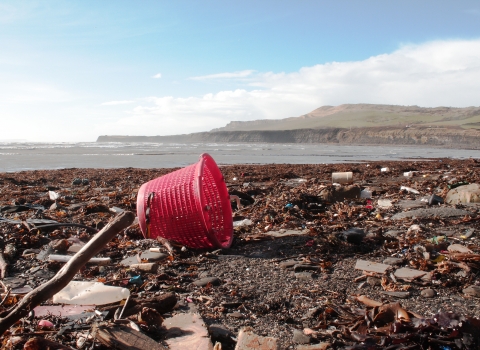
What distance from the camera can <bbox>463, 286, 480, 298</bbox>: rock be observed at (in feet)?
10.0

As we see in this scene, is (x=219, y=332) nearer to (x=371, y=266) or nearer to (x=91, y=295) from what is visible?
(x=91, y=295)

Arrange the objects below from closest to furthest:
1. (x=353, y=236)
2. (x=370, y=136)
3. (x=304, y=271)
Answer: (x=304, y=271), (x=353, y=236), (x=370, y=136)

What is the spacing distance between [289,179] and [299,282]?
7.72m

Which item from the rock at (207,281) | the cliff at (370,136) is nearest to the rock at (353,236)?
the rock at (207,281)

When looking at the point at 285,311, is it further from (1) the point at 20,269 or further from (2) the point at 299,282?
(1) the point at 20,269

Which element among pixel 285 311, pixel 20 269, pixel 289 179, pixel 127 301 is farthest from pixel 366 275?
pixel 289 179

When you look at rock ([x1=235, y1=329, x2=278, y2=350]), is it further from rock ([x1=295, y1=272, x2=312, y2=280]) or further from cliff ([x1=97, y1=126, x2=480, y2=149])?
cliff ([x1=97, y1=126, x2=480, y2=149])

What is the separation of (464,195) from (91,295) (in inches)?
219

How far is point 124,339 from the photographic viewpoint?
211 centimetres

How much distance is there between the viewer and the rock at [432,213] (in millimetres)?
5375

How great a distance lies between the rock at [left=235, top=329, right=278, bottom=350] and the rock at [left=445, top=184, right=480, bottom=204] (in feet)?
16.8

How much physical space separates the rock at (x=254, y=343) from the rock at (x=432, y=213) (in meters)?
3.76

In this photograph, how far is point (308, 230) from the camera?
4953 mm

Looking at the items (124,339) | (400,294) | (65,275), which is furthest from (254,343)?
(400,294)
